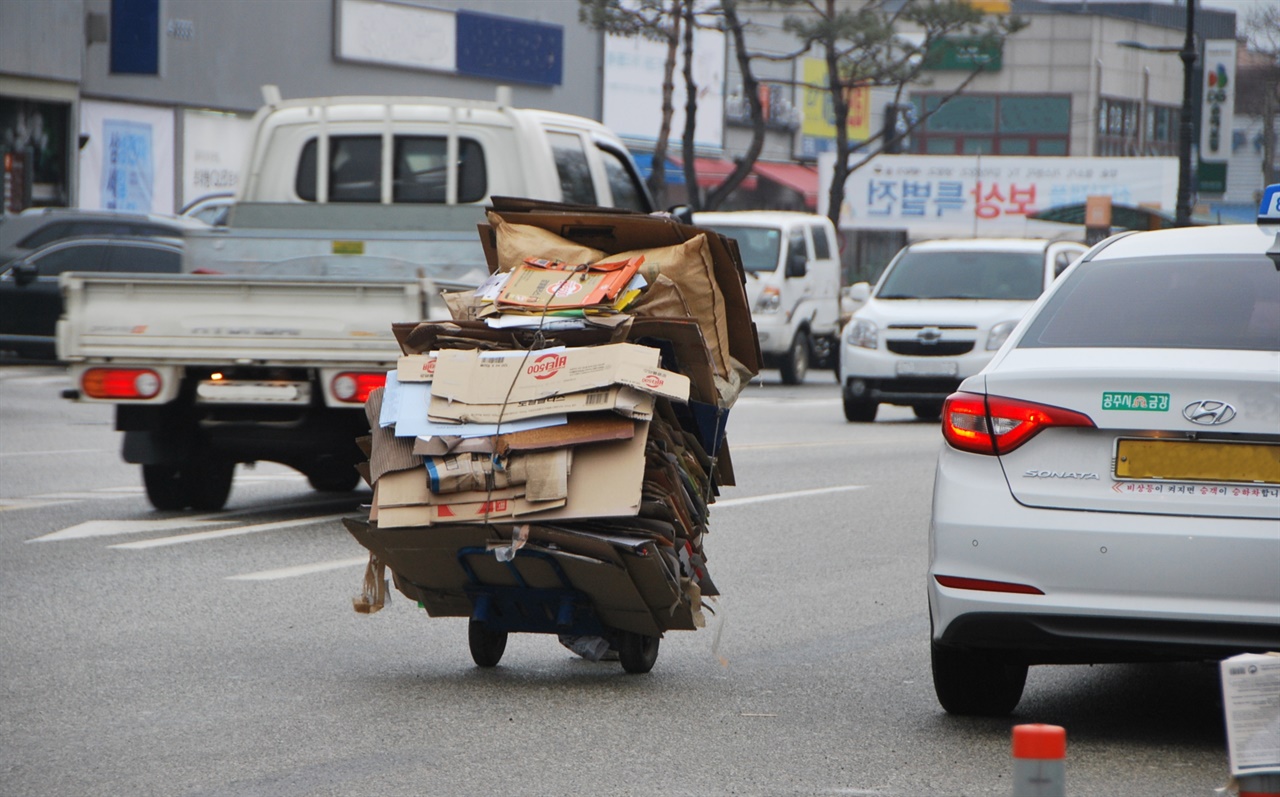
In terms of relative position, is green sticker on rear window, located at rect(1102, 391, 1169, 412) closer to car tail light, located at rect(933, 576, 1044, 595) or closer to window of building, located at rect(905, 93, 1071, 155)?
car tail light, located at rect(933, 576, 1044, 595)

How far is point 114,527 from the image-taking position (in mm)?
10742

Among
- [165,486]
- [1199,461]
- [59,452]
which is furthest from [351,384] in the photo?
[1199,461]

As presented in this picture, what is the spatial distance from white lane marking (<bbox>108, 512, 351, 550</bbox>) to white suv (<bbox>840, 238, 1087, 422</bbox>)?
8806 mm

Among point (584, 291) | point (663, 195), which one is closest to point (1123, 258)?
point (584, 291)

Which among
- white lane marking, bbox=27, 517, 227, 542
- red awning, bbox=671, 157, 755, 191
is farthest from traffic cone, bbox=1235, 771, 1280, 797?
red awning, bbox=671, 157, 755, 191

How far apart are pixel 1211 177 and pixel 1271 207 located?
152ft

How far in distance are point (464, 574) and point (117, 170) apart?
28907 millimetres

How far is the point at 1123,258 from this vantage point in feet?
20.8

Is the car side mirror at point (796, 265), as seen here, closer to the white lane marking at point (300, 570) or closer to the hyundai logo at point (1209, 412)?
the white lane marking at point (300, 570)

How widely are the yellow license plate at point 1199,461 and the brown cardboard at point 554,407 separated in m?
1.56

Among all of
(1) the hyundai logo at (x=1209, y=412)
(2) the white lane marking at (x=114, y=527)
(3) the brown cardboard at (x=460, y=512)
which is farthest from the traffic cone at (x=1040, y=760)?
(2) the white lane marking at (x=114, y=527)

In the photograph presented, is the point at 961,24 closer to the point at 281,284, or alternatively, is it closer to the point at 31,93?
the point at 31,93

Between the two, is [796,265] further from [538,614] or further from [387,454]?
[387,454]

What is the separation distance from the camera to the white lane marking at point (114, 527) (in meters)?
10.4
